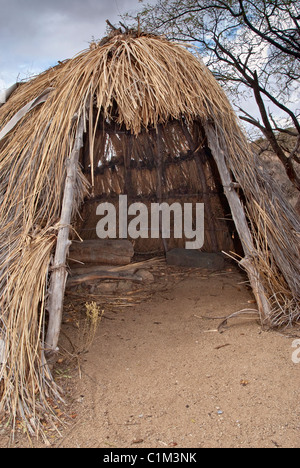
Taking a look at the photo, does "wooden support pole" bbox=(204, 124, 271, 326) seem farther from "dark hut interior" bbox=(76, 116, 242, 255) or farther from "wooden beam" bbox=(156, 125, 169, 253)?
"wooden beam" bbox=(156, 125, 169, 253)

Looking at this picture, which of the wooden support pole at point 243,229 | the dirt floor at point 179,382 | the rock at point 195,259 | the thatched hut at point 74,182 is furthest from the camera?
the rock at point 195,259

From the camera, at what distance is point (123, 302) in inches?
174

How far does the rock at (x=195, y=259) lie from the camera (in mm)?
5633

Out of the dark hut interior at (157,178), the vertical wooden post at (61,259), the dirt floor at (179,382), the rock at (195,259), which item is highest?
the dark hut interior at (157,178)

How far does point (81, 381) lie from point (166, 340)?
85cm

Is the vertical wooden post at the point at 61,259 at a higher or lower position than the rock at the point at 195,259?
lower

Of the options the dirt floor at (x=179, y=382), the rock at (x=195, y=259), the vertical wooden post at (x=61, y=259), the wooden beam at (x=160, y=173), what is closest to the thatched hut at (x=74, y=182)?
the vertical wooden post at (x=61, y=259)

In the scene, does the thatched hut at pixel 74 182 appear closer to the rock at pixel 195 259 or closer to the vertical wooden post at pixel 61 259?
the vertical wooden post at pixel 61 259

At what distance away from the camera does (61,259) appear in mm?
2932

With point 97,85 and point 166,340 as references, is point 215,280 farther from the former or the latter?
point 97,85

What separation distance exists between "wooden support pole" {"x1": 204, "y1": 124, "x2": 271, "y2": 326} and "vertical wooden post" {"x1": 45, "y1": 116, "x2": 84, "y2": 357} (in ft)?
4.01

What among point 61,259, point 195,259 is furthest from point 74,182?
point 195,259

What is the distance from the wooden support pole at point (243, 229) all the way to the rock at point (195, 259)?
6.41 feet

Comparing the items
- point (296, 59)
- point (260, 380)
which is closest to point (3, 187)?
point (260, 380)
